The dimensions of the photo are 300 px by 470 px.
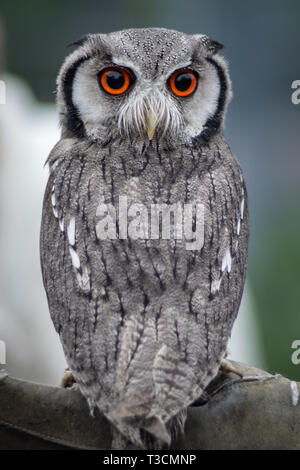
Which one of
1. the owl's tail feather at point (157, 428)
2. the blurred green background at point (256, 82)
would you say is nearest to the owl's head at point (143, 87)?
the owl's tail feather at point (157, 428)

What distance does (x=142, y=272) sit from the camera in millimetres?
1571

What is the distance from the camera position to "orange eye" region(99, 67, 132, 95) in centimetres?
182

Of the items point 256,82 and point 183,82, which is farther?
point 256,82

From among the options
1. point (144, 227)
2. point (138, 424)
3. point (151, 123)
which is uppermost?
point (151, 123)

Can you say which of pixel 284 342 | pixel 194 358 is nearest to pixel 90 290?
pixel 194 358

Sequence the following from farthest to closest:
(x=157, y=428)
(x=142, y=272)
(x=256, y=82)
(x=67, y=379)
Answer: (x=256, y=82), (x=67, y=379), (x=142, y=272), (x=157, y=428)

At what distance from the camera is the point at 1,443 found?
Answer: 1692 mm

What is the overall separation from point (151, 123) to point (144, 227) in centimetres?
31

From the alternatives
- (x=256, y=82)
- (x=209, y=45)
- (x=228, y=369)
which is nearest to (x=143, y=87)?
(x=209, y=45)

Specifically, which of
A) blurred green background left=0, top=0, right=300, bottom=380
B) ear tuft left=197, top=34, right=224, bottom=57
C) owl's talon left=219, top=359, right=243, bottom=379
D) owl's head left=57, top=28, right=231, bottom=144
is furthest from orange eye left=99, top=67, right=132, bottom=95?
blurred green background left=0, top=0, right=300, bottom=380

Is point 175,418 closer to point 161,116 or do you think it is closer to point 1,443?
point 1,443

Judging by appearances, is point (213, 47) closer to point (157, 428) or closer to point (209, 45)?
point (209, 45)

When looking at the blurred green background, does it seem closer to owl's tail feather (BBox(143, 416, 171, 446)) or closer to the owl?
the owl

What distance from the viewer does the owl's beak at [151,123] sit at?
1.72 meters
